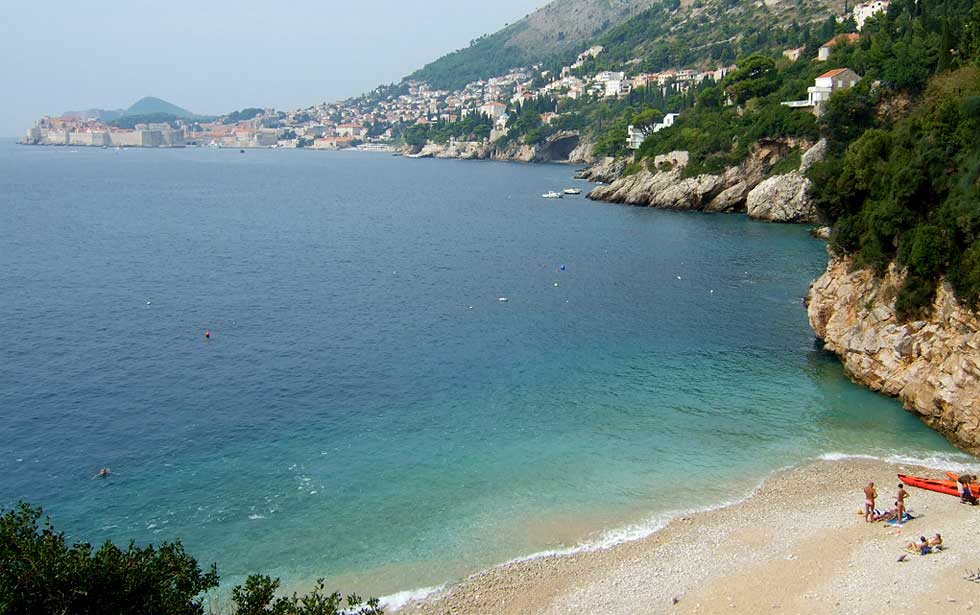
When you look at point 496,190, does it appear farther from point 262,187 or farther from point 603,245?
point 603,245

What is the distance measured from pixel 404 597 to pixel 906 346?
2233 cm

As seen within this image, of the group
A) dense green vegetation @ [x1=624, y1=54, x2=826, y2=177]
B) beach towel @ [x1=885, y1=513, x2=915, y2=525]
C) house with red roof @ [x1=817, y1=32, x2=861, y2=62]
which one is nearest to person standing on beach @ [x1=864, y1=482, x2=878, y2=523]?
beach towel @ [x1=885, y1=513, x2=915, y2=525]

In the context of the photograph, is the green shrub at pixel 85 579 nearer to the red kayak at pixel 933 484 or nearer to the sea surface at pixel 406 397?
the sea surface at pixel 406 397

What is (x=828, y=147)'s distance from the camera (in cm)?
7569

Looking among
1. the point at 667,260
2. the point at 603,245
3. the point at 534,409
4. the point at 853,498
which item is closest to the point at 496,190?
the point at 603,245

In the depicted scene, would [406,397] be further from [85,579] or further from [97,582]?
[85,579]

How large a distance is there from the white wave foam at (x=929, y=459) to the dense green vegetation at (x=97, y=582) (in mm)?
19937

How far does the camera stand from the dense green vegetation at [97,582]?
12664 mm

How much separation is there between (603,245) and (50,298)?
1703 inches

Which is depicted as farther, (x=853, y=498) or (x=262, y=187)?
(x=262, y=187)

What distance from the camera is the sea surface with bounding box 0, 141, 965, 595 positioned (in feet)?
79.2

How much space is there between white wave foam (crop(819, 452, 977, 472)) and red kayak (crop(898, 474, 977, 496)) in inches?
52.4

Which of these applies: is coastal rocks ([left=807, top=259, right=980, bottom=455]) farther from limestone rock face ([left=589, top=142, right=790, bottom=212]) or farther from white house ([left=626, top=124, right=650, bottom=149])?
Result: white house ([left=626, top=124, right=650, bottom=149])

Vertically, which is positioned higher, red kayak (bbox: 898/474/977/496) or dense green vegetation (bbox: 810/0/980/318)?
dense green vegetation (bbox: 810/0/980/318)
